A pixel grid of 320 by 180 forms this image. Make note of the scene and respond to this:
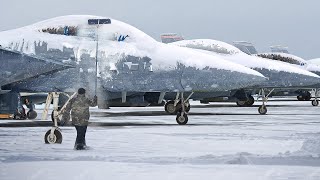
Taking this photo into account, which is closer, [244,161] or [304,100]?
[244,161]

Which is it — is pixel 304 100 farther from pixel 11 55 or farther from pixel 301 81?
pixel 11 55

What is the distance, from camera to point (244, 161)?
9258mm

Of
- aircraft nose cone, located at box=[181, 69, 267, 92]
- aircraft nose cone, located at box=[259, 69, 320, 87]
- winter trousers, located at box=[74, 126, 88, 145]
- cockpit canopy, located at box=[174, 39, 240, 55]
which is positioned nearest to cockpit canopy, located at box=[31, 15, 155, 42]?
aircraft nose cone, located at box=[181, 69, 267, 92]

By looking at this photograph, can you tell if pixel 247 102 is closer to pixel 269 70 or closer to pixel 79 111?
pixel 269 70

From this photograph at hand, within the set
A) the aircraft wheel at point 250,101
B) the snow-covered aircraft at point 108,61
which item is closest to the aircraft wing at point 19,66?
the snow-covered aircraft at point 108,61

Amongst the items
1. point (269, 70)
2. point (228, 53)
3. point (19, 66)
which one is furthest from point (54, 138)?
point (269, 70)

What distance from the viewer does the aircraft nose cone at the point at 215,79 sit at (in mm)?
16391

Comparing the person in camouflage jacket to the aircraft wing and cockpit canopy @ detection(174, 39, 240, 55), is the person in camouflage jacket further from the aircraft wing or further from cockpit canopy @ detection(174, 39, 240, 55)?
cockpit canopy @ detection(174, 39, 240, 55)

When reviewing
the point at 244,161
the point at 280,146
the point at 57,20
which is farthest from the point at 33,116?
the point at 244,161

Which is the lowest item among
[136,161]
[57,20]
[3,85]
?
[136,161]

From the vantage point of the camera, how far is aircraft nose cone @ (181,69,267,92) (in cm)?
1639

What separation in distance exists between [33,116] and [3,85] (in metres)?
10.5

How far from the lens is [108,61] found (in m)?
15.7

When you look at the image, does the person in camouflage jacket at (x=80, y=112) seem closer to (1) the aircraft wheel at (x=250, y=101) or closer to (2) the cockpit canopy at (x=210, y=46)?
(2) the cockpit canopy at (x=210, y=46)
